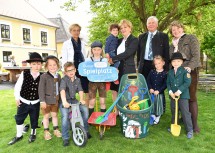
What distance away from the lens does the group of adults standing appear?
3768mm

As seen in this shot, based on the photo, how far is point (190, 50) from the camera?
3.77 m

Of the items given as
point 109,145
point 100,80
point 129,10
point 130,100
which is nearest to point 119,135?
point 109,145

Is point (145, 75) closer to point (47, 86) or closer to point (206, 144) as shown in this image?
point (206, 144)

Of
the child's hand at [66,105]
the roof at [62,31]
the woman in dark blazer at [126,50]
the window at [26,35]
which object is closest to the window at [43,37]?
the window at [26,35]

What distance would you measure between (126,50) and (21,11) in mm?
23383

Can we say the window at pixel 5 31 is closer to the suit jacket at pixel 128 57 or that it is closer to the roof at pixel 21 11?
the roof at pixel 21 11

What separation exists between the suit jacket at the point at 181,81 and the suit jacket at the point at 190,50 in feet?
0.65

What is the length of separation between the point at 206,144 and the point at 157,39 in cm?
198

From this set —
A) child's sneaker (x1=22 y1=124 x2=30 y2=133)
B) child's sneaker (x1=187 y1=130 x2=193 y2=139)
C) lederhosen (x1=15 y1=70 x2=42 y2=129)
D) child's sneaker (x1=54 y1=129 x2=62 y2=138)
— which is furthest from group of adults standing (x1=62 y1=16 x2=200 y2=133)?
child's sneaker (x1=22 y1=124 x2=30 y2=133)

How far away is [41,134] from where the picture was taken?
159 inches

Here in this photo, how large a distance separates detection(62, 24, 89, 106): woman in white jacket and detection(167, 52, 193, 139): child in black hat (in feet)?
5.36

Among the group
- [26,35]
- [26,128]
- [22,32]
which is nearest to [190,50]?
[26,128]

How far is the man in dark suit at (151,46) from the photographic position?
13.1ft

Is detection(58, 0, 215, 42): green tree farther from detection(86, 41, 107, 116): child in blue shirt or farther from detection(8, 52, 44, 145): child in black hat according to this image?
detection(8, 52, 44, 145): child in black hat
